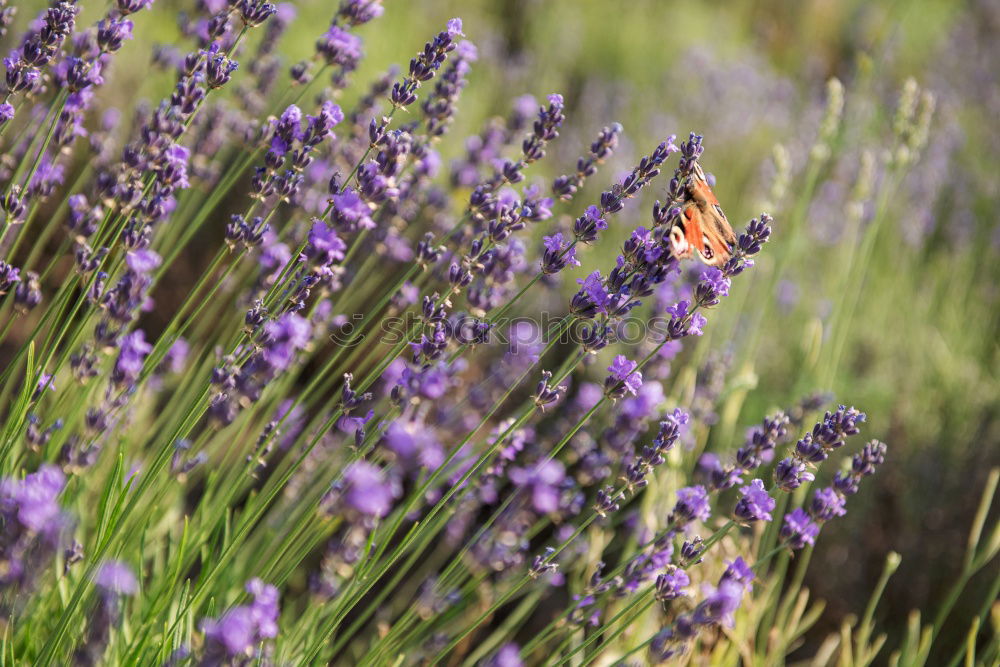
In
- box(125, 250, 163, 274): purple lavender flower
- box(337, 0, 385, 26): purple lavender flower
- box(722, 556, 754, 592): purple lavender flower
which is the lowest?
box(125, 250, 163, 274): purple lavender flower

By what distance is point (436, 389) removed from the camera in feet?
5.08

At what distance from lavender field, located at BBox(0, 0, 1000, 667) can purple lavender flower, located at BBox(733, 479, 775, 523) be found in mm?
32

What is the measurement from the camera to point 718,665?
7.16 ft

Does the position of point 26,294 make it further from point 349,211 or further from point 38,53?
point 349,211

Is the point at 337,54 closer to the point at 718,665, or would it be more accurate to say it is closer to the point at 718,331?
the point at 718,665

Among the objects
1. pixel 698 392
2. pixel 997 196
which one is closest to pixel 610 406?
pixel 698 392

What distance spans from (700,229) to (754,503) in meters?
0.49

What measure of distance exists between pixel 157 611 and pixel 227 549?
27cm

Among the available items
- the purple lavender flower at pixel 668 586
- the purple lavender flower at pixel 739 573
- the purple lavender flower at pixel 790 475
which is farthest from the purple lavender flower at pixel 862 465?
the purple lavender flower at pixel 668 586

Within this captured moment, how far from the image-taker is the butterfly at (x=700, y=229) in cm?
148

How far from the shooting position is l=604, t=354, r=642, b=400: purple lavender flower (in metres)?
1.48

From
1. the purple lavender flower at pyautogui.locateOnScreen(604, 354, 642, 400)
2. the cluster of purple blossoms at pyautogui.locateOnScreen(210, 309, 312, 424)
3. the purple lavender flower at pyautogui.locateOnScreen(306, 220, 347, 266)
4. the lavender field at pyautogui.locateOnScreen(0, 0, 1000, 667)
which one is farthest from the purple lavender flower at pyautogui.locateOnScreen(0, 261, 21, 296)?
the purple lavender flower at pyautogui.locateOnScreen(604, 354, 642, 400)

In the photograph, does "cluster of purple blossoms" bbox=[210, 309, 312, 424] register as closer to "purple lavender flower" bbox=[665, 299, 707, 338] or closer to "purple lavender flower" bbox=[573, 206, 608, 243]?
"purple lavender flower" bbox=[573, 206, 608, 243]

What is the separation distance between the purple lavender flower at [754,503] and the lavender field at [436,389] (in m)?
0.03
